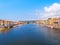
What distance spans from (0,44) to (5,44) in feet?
2.81

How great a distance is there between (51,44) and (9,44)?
6.81 m

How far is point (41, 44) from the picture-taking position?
65.1 feet

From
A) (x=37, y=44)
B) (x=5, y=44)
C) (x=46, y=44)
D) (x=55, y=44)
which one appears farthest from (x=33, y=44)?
(x=5, y=44)

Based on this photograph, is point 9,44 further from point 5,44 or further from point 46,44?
point 46,44

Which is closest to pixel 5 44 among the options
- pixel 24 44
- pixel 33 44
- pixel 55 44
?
pixel 24 44

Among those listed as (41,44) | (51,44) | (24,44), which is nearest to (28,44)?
(24,44)

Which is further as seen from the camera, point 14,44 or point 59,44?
point 14,44

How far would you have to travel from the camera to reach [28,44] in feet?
65.8

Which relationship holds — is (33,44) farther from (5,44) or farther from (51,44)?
(5,44)

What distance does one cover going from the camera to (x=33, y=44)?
1991 cm

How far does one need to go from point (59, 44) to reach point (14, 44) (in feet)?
23.5

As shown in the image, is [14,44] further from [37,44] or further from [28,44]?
[37,44]

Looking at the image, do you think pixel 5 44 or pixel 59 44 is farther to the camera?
pixel 5 44

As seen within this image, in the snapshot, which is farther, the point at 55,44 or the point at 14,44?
the point at 14,44
